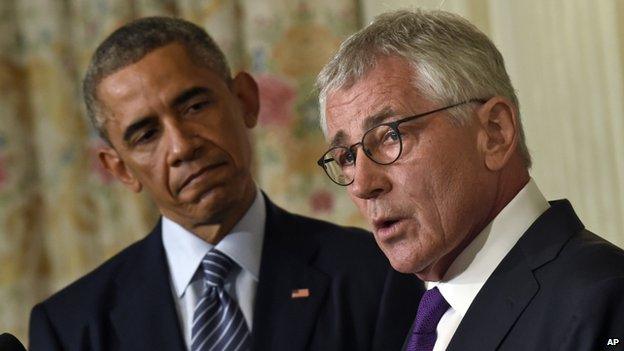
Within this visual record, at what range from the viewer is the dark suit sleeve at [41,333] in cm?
238

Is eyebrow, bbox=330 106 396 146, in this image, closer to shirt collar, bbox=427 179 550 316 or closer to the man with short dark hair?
shirt collar, bbox=427 179 550 316

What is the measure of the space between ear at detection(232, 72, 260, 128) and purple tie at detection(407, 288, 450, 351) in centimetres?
90

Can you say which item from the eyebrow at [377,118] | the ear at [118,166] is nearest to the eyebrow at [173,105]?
the ear at [118,166]

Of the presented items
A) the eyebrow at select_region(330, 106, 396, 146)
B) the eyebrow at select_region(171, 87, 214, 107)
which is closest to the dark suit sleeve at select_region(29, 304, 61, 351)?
the eyebrow at select_region(171, 87, 214, 107)

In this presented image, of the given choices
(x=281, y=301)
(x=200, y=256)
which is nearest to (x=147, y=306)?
(x=200, y=256)

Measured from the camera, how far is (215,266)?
96.0 inches

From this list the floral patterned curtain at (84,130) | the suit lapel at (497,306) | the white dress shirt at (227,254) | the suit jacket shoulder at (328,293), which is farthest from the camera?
the floral patterned curtain at (84,130)

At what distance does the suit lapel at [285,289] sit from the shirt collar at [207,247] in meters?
0.02

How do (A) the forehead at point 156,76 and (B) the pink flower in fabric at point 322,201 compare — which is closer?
(A) the forehead at point 156,76

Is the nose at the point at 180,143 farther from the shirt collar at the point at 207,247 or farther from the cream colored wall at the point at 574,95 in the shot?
the cream colored wall at the point at 574,95

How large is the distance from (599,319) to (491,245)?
278mm

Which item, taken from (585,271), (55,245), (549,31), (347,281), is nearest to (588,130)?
(549,31)

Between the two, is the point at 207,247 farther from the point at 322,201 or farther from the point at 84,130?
the point at 84,130

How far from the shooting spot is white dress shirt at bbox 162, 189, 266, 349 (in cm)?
244
